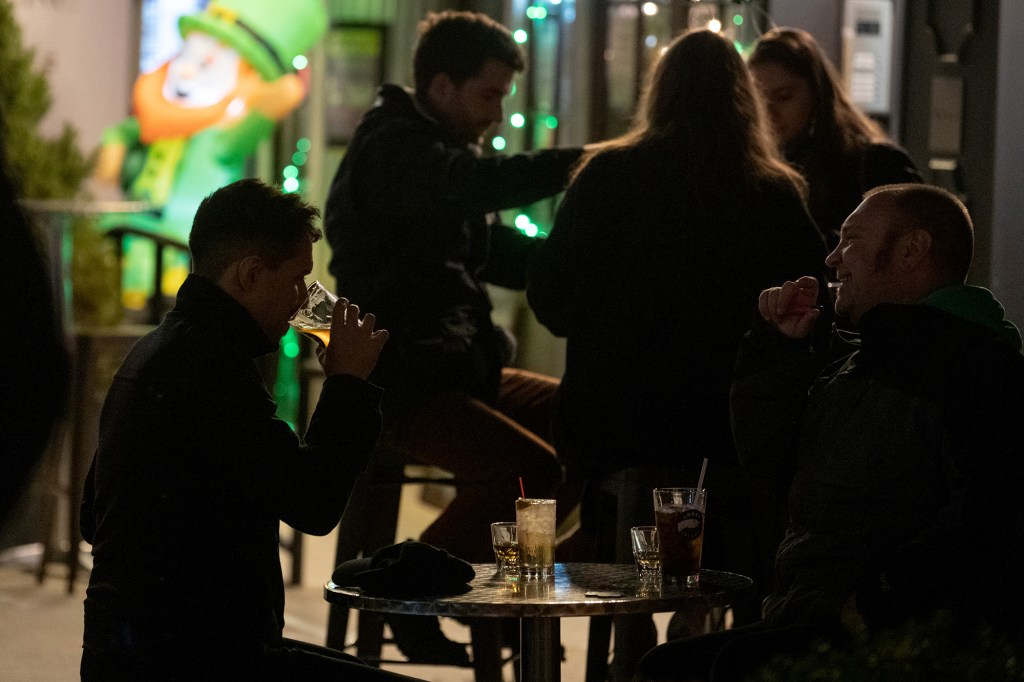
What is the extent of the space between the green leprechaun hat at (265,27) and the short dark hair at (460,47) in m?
5.73

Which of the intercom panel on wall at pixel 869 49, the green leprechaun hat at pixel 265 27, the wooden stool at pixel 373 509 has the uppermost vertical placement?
the green leprechaun hat at pixel 265 27

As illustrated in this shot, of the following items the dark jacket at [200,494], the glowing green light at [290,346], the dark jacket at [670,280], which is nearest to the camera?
the dark jacket at [200,494]

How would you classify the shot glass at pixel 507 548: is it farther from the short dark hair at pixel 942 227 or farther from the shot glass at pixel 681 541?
the short dark hair at pixel 942 227

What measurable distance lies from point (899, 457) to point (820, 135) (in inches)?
58.2

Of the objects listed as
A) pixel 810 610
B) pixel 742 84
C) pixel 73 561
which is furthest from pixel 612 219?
pixel 73 561

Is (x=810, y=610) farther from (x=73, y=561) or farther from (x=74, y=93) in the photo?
(x=74, y=93)

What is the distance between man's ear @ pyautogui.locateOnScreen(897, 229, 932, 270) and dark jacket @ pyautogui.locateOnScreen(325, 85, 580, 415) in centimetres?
110

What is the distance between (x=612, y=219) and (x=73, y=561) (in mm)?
2893

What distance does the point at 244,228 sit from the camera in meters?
2.19

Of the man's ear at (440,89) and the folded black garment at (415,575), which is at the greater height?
the man's ear at (440,89)

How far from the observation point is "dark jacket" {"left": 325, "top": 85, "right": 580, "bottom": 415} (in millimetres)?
3258

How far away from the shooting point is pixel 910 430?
2.14 m

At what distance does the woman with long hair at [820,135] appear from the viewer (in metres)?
3.44

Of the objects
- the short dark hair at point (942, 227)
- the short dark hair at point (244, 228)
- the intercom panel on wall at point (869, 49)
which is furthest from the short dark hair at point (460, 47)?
the intercom panel on wall at point (869, 49)
